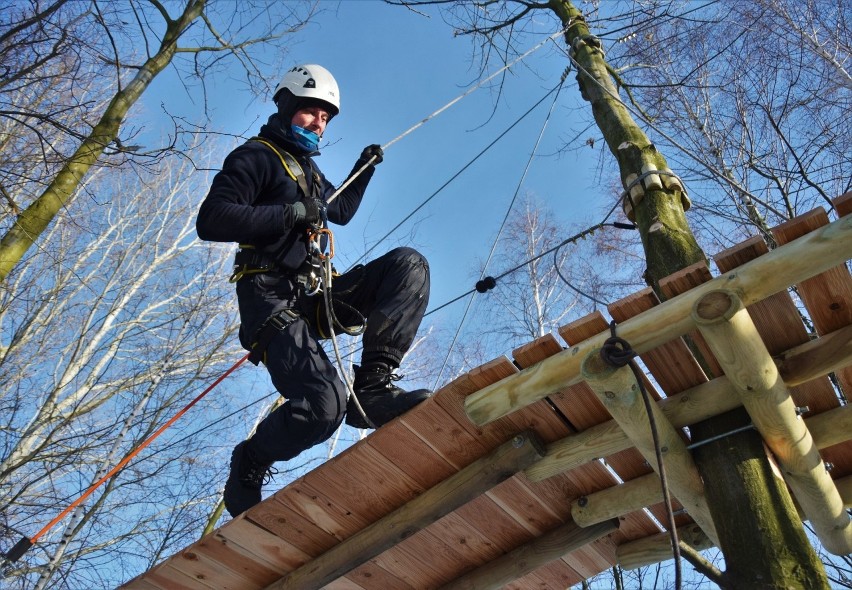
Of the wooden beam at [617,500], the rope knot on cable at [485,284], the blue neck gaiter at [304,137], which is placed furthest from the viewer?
the rope knot on cable at [485,284]

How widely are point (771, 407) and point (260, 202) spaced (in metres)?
2.77

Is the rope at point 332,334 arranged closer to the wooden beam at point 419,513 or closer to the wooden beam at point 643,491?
the wooden beam at point 419,513

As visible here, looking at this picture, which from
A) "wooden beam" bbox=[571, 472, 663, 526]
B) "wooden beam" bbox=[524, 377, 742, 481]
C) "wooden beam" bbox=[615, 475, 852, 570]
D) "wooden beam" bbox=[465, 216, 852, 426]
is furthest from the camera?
"wooden beam" bbox=[615, 475, 852, 570]

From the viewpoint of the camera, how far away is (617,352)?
2734 mm

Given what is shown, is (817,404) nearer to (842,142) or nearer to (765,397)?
(765,397)

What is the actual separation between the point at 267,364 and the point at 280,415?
0.92ft

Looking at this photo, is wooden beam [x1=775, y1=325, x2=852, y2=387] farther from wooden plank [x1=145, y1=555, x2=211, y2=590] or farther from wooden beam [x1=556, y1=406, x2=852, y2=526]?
wooden plank [x1=145, y1=555, x2=211, y2=590]

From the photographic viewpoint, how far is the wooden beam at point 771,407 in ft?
8.77

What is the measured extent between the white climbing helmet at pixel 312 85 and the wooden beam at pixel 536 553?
2720mm

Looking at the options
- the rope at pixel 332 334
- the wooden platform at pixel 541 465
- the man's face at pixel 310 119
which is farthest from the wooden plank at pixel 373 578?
the man's face at pixel 310 119

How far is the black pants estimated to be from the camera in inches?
144

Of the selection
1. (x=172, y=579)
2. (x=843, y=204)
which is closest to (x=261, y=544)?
(x=172, y=579)

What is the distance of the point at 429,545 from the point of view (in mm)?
3826

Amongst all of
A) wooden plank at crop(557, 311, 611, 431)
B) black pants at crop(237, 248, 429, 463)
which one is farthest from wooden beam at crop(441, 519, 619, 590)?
black pants at crop(237, 248, 429, 463)
